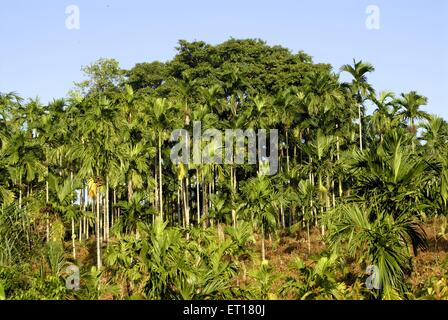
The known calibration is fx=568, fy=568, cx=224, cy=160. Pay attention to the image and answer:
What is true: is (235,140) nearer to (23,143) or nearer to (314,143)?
(314,143)

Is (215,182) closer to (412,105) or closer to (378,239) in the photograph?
(412,105)

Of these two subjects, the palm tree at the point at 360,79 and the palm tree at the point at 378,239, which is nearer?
the palm tree at the point at 378,239

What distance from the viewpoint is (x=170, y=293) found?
15.5 m

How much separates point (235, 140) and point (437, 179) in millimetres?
27673

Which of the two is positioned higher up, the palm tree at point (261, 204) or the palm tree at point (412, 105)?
the palm tree at point (412, 105)

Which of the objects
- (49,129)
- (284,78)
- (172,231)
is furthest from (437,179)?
(284,78)

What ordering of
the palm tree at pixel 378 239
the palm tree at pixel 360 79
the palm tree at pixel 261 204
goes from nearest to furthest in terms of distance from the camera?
the palm tree at pixel 378 239
the palm tree at pixel 261 204
the palm tree at pixel 360 79

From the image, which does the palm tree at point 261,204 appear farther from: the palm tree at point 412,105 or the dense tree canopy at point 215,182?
the palm tree at point 412,105

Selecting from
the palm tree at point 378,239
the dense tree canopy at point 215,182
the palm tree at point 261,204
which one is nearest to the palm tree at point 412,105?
the dense tree canopy at point 215,182

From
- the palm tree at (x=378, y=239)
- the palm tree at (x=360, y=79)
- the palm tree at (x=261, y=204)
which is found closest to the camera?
the palm tree at (x=378, y=239)

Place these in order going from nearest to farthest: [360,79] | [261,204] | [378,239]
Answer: [378,239]
[261,204]
[360,79]

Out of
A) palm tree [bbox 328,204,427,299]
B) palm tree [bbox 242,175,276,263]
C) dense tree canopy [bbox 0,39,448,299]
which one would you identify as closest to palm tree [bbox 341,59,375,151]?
dense tree canopy [bbox 0,39,448,299]

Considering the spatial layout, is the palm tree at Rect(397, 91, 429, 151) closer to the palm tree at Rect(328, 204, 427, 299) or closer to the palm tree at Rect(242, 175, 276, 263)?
the palm tree at Rect(242, 175, 276, 263)

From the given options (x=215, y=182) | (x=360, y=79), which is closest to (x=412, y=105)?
(x=360, y=79)
